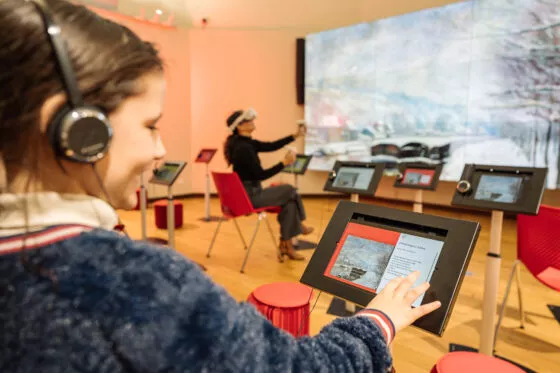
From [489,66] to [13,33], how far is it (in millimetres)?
5493

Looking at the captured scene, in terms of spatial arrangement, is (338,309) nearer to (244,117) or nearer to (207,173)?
(244,117)

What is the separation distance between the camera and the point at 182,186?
6.89m

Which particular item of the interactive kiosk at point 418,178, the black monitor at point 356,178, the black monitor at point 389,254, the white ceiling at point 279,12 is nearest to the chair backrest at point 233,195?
the black monitor at point 356,178

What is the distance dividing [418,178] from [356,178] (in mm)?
536

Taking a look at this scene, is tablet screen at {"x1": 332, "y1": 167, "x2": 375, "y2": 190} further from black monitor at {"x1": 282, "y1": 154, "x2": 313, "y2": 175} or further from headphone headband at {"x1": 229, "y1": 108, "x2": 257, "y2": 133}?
black monitor at {"x1": 282, "y1": 154, "x2": 313, "y2": 175}

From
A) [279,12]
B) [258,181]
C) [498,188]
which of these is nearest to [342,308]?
[498,188]

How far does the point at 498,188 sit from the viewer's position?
174 cm

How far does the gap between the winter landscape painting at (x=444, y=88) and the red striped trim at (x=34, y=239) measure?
17.3ft

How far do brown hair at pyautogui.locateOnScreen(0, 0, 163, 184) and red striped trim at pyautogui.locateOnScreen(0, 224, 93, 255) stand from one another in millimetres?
90

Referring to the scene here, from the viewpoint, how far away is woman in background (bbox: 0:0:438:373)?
459 mm

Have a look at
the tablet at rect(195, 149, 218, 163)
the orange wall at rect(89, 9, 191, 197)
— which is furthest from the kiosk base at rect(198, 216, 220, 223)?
the orange wall at rect(89, 9, 191, 197)

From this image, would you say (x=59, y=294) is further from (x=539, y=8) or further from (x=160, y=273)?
(x=539, y=8)

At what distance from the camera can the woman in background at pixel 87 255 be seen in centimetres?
46

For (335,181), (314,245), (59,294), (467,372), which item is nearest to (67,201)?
(59,294)
